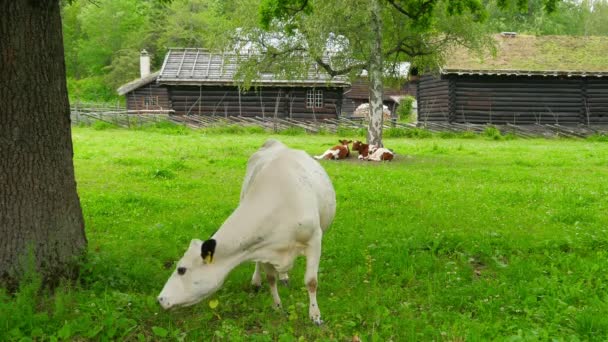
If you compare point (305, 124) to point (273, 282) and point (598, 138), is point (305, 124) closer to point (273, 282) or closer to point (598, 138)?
point (598, 138)

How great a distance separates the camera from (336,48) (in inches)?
938

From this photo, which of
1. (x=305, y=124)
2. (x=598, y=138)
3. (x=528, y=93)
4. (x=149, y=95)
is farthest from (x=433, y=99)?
(x=149, y=95)

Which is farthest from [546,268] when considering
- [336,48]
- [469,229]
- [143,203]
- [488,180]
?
[336,48]

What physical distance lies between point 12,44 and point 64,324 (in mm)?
2571

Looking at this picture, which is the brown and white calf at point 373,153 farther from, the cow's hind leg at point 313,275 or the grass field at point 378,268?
the cow's hind leg at point 313,275

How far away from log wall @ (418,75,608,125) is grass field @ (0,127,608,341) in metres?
20.2

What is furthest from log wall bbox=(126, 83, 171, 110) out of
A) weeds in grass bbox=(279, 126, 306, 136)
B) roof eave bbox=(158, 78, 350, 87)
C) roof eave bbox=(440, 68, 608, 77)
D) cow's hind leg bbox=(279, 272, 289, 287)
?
cow's hind leg bbox=(279, 272, 289, 287)

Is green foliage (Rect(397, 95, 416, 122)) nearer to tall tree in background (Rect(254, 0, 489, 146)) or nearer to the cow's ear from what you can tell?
tall tree in background (Rect(254, 0, 489, 146))

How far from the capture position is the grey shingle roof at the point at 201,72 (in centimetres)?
3691

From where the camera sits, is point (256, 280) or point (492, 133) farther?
point (492, 133)

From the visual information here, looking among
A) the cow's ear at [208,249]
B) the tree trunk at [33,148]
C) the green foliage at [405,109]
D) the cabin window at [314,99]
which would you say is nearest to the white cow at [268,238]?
the cow's ear at [208,249]

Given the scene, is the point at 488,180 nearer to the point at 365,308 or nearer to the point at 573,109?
the point at 365,308

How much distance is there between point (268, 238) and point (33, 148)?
2437 mm

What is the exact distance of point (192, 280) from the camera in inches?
189
